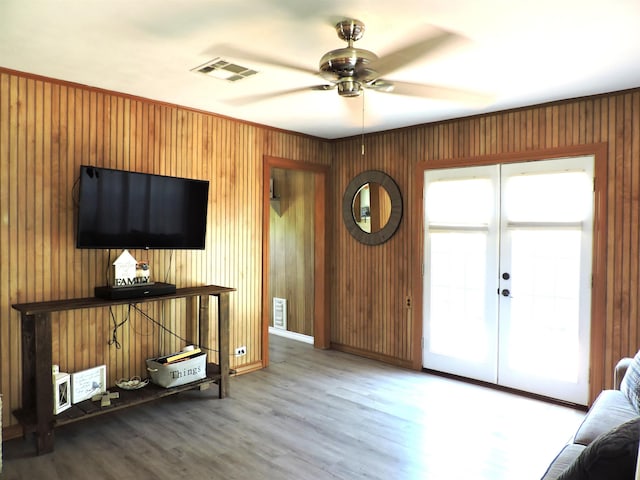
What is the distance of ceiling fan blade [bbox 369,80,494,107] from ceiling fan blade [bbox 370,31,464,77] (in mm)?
293

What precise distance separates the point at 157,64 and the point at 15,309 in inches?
76.8

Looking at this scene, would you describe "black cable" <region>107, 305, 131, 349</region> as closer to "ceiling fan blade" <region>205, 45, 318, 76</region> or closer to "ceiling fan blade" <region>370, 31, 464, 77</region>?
"ceiling fan blade" <region>205, 45, 318, 76</region>

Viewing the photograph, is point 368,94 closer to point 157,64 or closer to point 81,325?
point 157,64

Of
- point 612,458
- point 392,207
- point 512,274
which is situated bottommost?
point 612,458

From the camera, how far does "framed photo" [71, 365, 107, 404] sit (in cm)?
325

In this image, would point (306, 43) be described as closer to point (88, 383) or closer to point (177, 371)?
point (177, 371)

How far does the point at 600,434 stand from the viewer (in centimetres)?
223

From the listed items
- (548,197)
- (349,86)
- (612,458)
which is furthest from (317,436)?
(548,197)

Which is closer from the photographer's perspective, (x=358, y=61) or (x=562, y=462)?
(x=562, y=462)

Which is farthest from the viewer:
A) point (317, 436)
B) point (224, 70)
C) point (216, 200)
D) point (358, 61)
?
point (216, 200)

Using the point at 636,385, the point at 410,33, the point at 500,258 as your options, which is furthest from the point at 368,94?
the point at 636,385

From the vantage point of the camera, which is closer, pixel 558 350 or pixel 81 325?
pixel 81 325

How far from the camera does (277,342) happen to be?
598cm

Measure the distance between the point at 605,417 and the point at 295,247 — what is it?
4.34m
